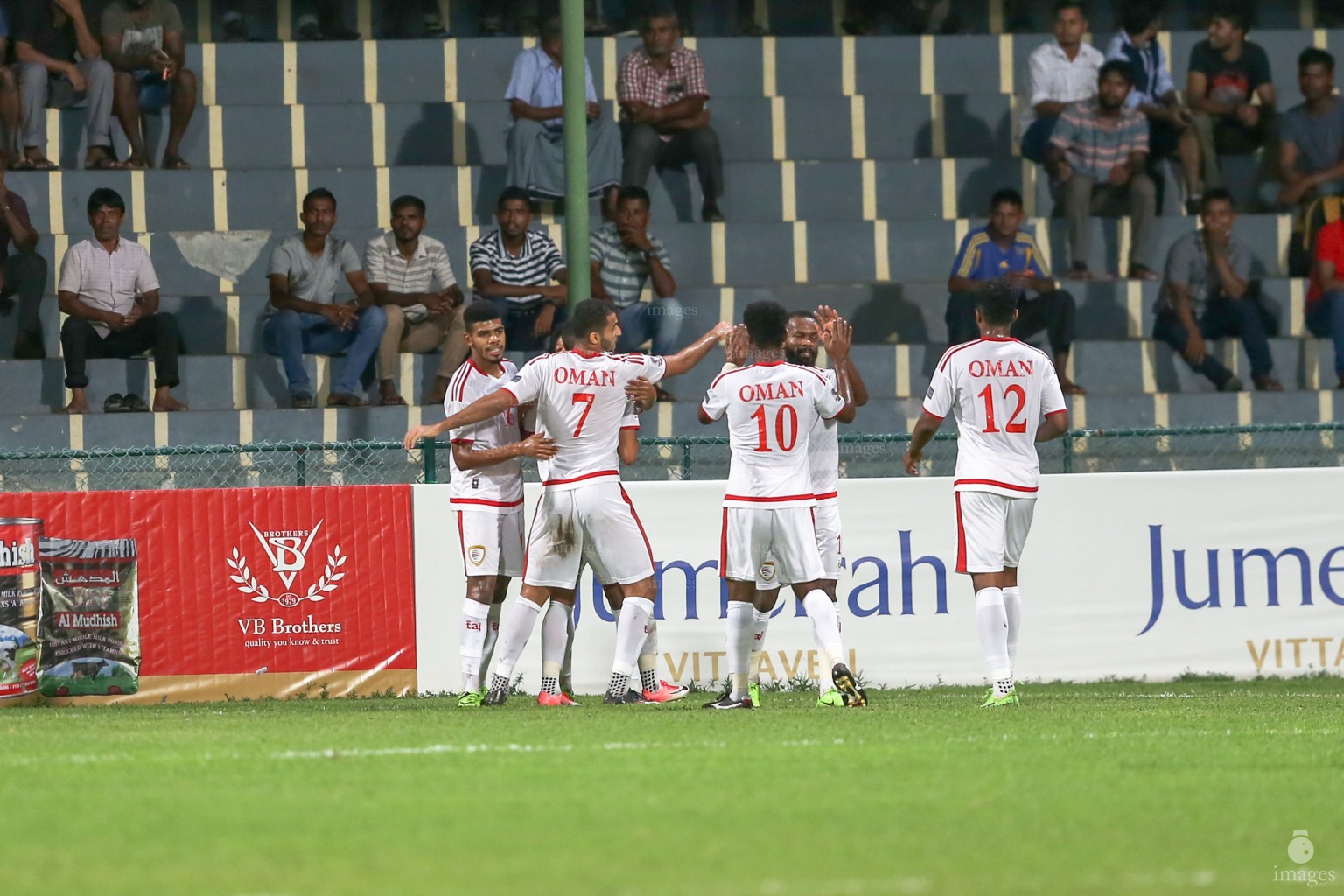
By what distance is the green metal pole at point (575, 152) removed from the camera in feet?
40.2

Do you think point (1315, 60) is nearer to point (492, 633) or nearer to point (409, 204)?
point (409, 204)

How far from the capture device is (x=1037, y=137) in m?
17.6

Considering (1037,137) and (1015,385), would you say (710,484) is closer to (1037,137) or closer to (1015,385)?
(1015,385)

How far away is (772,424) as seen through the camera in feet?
32.0

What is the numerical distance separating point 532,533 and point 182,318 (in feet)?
24.2

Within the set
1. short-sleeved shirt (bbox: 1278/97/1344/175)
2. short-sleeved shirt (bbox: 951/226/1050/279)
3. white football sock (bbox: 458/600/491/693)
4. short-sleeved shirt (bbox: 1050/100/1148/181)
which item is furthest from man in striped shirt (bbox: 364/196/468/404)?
short-sleeved shirt (bbox: 1278/97/1344/175)

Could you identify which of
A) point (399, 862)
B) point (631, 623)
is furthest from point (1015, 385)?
point (399, 862)

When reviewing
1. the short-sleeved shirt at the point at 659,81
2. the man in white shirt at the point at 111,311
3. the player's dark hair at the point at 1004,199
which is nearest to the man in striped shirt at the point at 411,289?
the man in white shirt at the point at 111,311

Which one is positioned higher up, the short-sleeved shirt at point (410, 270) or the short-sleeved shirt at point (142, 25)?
the short-sleeved shirt at point (142, 25)

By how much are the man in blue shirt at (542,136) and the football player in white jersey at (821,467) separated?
6049 mm

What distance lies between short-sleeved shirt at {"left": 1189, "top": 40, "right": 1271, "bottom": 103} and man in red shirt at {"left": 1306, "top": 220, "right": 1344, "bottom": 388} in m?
2.03

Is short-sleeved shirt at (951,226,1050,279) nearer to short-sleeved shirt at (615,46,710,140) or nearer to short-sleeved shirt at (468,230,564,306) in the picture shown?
short-sleeved shirt at (615,46,710,140)

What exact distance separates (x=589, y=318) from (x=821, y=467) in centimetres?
188

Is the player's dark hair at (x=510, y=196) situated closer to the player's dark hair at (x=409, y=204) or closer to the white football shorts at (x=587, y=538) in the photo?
the player's dark hair at (x=409, y=204)
